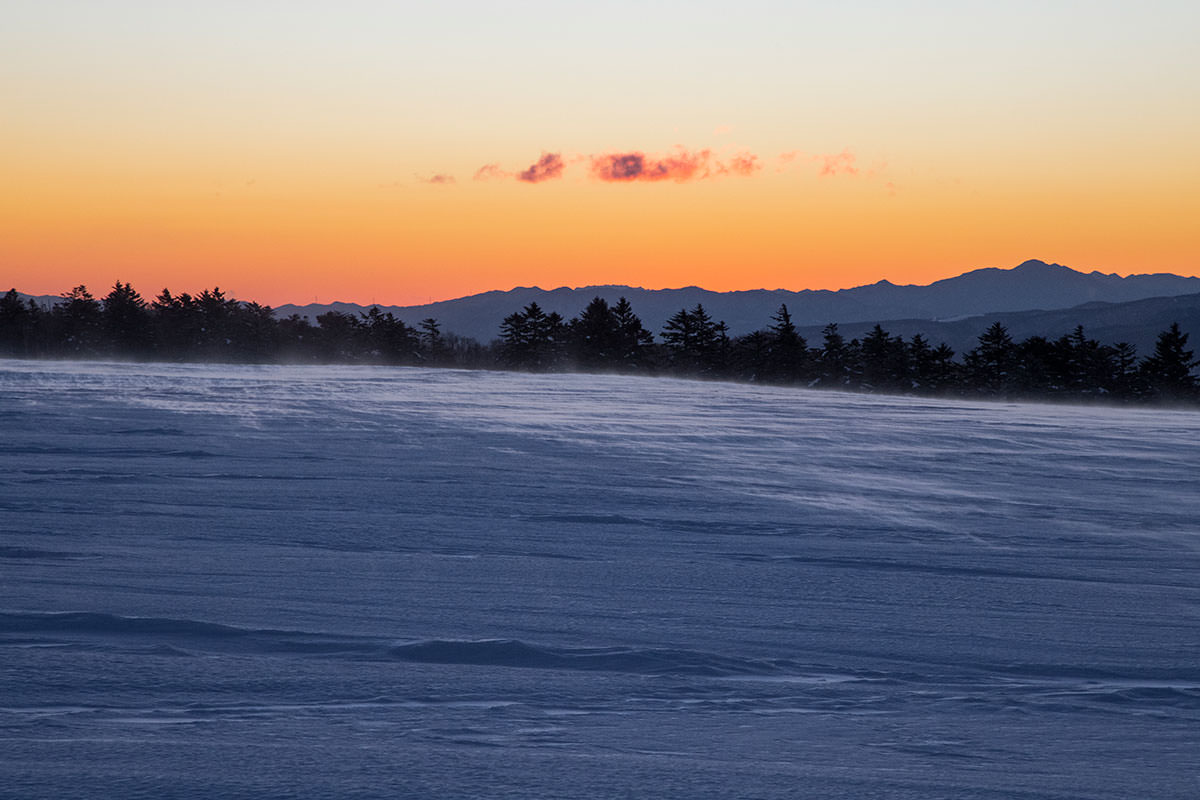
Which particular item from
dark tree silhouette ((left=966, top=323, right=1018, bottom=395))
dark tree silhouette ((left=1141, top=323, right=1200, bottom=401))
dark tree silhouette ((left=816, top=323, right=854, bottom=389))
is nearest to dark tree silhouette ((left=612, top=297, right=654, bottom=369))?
dark tree silhouette ((left=816, top=323, right=854, bottom=389))

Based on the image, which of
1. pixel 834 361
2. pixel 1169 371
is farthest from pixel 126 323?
pixel 1169 371

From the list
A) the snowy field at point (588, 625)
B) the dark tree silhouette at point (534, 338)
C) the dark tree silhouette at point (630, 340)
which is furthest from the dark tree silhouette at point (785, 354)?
the snowy field at point (588, 625)

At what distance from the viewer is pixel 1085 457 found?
22.8ft

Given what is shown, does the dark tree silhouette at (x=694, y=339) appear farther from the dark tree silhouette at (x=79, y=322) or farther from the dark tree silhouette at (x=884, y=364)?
the dark tree silhouette at (x=79, y=322)

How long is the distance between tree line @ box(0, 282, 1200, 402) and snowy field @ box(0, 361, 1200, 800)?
2927cm

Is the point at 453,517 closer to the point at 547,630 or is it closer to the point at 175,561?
the point at 175,561

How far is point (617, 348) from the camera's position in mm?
39562

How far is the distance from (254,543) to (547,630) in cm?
162

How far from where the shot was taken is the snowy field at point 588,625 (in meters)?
2.01

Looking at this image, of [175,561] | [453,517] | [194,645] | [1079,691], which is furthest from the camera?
[453,517]

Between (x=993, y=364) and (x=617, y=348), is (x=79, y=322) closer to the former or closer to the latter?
(x=617, y=348)

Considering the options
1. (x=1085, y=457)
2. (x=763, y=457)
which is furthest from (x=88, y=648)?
(x=1085, y=457)

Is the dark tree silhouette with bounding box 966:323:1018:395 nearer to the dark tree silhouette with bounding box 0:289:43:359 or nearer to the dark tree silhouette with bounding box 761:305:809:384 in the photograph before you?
the dark tree silhouette with bounding box 761:305:809:384

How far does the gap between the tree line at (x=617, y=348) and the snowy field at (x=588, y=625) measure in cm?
2927
